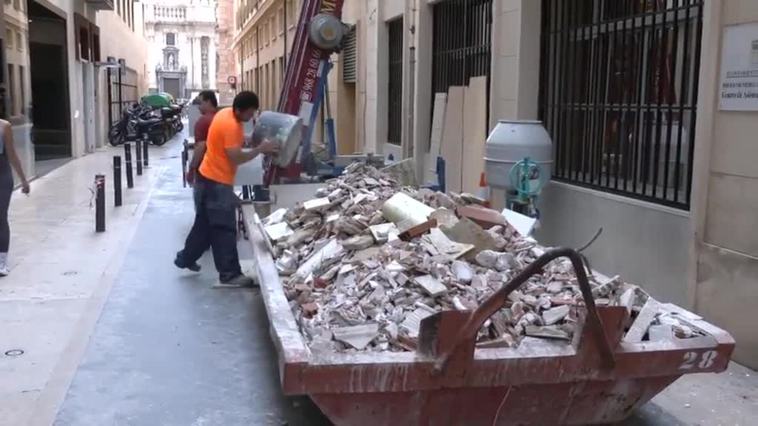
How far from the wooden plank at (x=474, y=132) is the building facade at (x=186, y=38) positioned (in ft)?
219

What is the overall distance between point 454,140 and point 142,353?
6.23 m

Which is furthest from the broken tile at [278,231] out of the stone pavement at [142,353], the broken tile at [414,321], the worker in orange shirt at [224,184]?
the broken tile at [414,321]

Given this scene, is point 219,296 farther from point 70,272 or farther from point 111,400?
point 111,400

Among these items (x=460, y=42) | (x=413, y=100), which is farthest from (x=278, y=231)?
(x=413, y=100)

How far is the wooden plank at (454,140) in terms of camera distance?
35.9 ft

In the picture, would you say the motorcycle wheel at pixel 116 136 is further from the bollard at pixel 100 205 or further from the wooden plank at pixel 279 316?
the wooden plank at pixel 279 316

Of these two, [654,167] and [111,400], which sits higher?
[654,167]

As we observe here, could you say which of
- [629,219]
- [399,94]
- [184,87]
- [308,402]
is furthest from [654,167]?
[184,87]

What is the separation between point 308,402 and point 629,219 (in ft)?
11.7

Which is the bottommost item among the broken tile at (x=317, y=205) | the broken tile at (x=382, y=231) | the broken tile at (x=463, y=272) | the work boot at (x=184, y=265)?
the work boot at (x=184, y=265)

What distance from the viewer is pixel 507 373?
12.6 feet

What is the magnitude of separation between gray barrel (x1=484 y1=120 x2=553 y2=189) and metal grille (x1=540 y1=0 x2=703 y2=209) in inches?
28.6

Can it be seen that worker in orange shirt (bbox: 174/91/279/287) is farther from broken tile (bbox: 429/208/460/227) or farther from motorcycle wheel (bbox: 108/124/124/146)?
motorcycle wheel (bbox: 108/124/124/146)

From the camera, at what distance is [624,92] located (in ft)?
25.2
